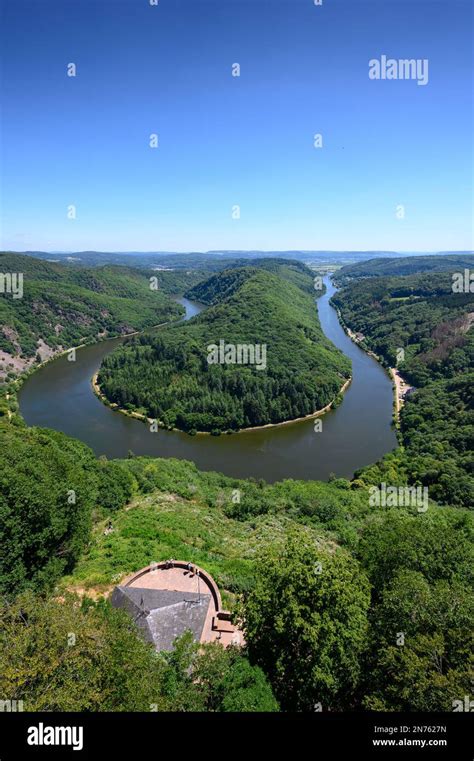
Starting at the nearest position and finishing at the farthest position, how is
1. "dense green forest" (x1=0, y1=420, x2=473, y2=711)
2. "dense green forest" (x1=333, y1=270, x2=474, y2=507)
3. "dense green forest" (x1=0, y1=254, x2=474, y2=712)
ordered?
1. "dense green forest" (x1=0, y1=420, x2=473, y2=711)
2. "dense green forest" (x1=0, y1=254, x2=474, y2=712)
3. "dense green forest" (x1=333, y1=270, x2=474, y2=507)

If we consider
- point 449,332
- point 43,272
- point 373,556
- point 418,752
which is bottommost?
→ point 373,556

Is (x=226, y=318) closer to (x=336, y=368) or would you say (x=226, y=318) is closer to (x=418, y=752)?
(x=336, y=368)

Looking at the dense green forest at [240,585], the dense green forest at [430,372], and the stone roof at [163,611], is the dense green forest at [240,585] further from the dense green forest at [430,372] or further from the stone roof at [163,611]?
the stone roof at [163,611]

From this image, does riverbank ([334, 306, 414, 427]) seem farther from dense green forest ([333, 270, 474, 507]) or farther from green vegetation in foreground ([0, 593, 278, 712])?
green vegetation in foreground ([0, 593, 278, 712])

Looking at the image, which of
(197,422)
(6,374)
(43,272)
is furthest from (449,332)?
(43,272)

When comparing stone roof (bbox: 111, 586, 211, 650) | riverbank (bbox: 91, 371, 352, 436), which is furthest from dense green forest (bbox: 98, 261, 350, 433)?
stone roof (bbox: 111, 586, 211, 650)

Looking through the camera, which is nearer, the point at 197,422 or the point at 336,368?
the point at 197,422

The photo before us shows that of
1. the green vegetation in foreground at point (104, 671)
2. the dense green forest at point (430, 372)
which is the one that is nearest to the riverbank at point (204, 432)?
the dense green forest at point (430, 372)
